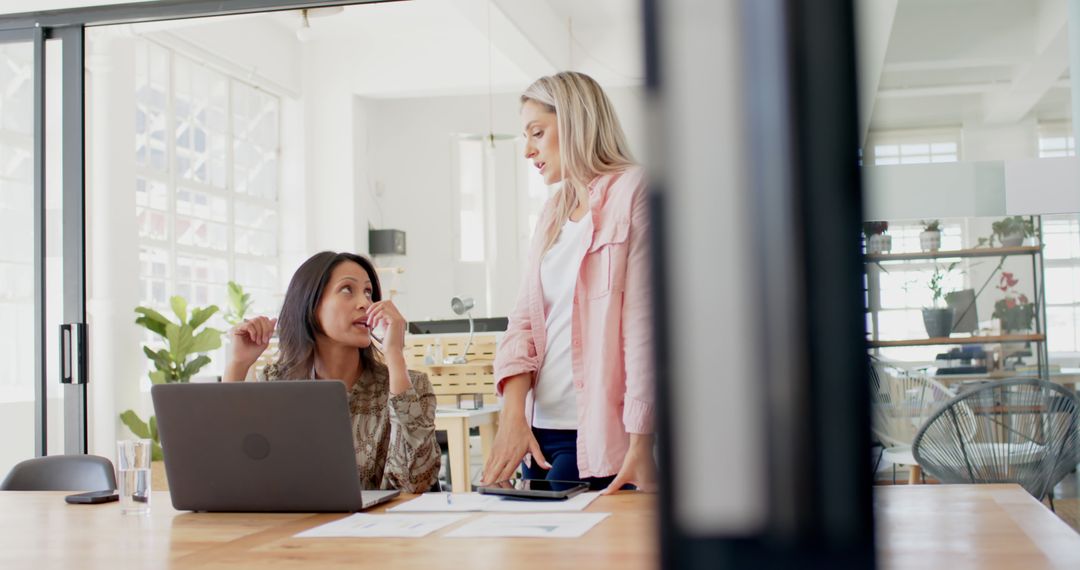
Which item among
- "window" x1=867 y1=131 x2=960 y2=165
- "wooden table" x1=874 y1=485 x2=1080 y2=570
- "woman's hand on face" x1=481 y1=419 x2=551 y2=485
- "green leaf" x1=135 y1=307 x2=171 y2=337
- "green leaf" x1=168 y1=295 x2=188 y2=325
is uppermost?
"window" x1=867 y1=131 x2=960 y2=165

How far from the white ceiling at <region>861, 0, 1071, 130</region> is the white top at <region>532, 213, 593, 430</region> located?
134cm

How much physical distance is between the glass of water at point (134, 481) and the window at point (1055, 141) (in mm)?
2373

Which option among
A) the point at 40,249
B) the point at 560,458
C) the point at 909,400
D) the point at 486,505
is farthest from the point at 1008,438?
the point at 40,249

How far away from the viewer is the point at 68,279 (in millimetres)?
3877

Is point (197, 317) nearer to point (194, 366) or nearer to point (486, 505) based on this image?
point (194, 366)

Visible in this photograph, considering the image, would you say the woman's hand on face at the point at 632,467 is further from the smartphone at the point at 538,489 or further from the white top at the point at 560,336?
the white top at the point at 560,336

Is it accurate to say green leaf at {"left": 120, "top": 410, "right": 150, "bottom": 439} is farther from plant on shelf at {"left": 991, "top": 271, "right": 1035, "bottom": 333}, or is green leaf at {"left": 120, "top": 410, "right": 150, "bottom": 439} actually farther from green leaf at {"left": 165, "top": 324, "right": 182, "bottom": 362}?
plant on shelf at {"left": 991, "top": 271, "right": 1035, "bottom": 333}

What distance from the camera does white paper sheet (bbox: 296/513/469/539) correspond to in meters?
1.33

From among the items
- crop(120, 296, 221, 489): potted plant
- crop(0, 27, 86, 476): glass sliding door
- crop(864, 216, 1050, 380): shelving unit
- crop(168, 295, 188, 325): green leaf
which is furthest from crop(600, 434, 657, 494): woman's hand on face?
crop(168, 295, 188, 325): green leaf

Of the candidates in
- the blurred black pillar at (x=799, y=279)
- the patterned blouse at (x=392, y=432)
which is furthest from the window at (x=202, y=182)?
the blurred black pillar at (x=799, y=279)

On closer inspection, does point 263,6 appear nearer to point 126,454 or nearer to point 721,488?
point 126,454

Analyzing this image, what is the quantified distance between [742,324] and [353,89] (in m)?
8.50

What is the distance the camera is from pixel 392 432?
2059 millimetres

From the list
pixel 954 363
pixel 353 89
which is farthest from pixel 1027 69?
pixel 353 89
